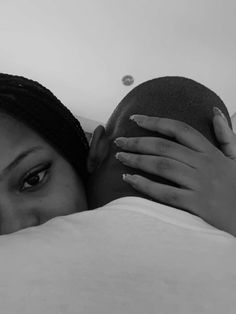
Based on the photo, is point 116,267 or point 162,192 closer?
point 116,267

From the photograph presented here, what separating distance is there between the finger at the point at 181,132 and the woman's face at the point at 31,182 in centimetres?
20

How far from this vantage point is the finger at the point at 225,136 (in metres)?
0.76

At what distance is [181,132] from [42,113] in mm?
285

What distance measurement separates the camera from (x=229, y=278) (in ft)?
1.43

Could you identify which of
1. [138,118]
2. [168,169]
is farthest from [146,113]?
[168,169]

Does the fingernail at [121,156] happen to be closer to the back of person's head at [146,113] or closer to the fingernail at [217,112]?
the back of person's head at [146,113]

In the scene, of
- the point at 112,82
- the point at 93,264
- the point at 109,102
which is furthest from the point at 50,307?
the point at 109,102

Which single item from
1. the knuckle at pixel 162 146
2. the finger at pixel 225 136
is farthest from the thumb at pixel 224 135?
the knuckle at pixel 162 146

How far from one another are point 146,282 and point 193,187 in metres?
0.27

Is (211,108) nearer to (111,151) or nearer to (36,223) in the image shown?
(111,151)

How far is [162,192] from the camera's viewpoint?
2.01 feet

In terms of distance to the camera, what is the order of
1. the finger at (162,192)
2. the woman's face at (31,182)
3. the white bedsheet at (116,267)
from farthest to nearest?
the woman's face at (31,182), the finger at (162,192), the white bedsheet at (116,267)

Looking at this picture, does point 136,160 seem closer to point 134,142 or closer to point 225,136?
point 134,142

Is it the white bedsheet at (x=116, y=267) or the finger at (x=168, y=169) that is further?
the finger at (x=168, y=169)
